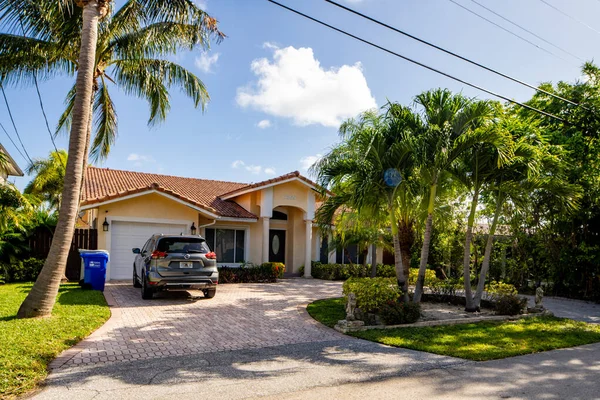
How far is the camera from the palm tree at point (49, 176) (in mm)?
26922

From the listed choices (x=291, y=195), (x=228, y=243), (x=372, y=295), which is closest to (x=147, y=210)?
(x=228, y=243)

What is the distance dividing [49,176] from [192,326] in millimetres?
22546

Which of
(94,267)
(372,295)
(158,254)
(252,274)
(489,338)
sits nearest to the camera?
(489,338)

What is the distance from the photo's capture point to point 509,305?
454 inches

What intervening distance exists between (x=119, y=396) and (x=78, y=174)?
223 inches

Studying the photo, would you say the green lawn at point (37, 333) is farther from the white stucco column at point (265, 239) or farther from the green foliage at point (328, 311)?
the white stucco column at point (265, 239)

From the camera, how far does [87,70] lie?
370 inches

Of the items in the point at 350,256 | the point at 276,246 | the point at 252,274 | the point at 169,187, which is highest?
the point at 169,187

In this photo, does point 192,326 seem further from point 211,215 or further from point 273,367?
point 211,215

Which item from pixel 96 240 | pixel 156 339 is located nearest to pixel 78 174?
pixel 156 339


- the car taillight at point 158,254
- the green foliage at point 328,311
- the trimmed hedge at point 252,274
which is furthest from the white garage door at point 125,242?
the green foliage at point 328,311

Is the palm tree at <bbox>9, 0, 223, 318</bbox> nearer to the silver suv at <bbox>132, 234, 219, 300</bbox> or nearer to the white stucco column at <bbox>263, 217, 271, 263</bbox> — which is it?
the silver suv at <bbox>132, 234, 219, 300</bbox>

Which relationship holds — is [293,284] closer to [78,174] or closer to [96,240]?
[96,240]

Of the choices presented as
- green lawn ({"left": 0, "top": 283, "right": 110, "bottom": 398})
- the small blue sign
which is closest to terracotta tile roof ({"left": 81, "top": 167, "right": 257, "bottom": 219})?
green lawn ({"left": 0, "top": 283, "right": 110, "bottom": 398})
